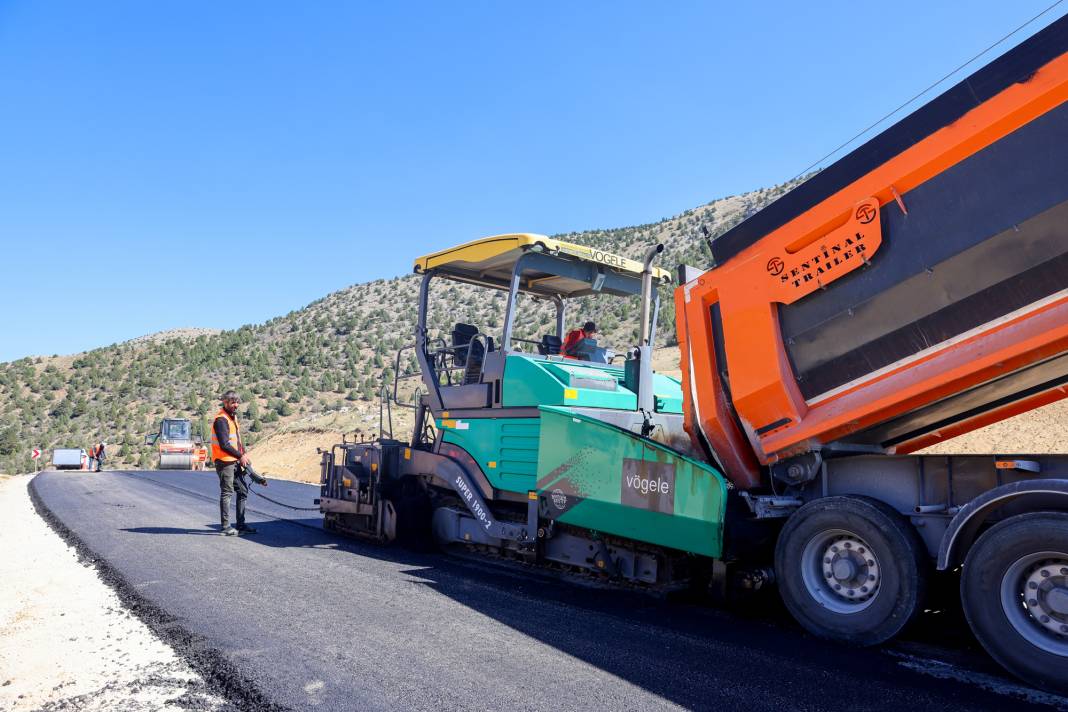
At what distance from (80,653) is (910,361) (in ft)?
15.1

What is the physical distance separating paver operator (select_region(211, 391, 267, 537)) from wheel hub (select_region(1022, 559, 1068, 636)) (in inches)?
271

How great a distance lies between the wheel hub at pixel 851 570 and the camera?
4.00 meters

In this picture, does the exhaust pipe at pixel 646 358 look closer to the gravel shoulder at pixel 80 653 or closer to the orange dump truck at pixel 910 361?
the orange dump truck at pixel 910 361

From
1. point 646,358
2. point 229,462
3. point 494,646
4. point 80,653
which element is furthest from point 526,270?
point 80,653

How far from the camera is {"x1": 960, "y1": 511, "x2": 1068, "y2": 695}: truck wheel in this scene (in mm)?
3248

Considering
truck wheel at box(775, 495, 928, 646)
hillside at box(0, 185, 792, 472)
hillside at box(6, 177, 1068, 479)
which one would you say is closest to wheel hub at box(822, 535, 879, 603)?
truck wheel at box(775, 495, 928, 646)

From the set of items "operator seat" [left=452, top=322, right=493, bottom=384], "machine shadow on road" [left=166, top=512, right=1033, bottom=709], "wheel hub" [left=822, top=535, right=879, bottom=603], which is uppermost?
"operator seat" [left=452, top=322, right=493, bottom=384]

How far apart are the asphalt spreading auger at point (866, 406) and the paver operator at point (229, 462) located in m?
3.56

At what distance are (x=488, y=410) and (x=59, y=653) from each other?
3364 mm

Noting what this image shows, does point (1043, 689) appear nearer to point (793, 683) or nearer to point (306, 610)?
point (793, 683)

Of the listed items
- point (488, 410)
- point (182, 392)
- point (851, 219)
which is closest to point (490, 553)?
point (488, 410)

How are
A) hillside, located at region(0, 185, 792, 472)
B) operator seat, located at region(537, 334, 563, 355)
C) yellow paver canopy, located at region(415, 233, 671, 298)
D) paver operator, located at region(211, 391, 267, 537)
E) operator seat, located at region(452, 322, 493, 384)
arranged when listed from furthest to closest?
hillside, located at region(0, 185, 792, 472)
paver operator, located at region(211, 391, 267, 537)
operator seat, located at region(537, 334, 563, 355)
operator seat, located at region(452, 322, 493, 384)
yellow paver canopy, located at region(415, 233, 671, 298)

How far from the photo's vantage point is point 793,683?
3.38m

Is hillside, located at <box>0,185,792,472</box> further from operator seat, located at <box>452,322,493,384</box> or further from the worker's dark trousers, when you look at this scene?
operator seat, located at <box>452,322,493,384</box>
